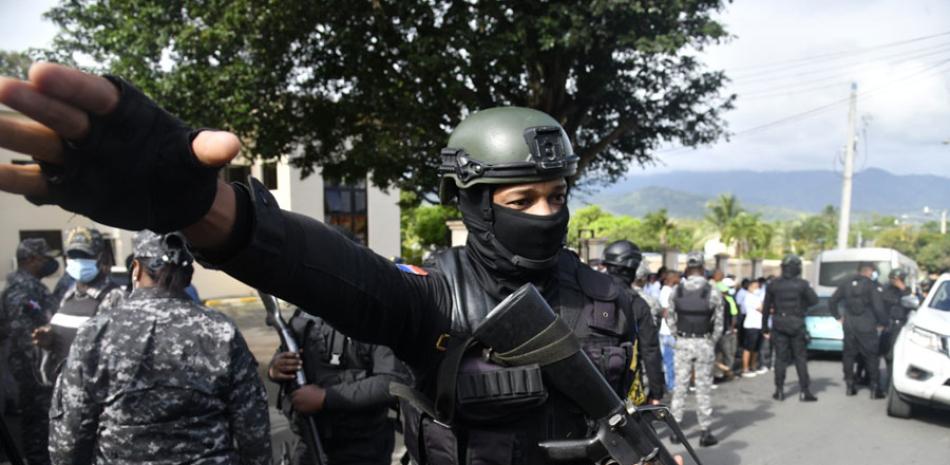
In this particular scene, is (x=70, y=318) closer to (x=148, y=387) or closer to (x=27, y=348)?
(x=27, y=348)

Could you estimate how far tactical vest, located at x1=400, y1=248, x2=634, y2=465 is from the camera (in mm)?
1488

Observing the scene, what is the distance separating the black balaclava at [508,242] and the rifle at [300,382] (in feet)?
5.01

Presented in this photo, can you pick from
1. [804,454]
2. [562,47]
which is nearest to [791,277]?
[804,454]

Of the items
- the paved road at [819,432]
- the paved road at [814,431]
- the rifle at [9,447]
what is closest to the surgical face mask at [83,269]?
the paved road at [814,431]

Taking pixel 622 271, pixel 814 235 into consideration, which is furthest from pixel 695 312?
pixel 814 235

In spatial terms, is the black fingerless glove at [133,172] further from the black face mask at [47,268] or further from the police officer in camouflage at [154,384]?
the black face mask at [47,268]

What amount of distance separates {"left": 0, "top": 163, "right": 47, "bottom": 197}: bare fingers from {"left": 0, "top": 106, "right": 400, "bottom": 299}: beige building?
15.2m

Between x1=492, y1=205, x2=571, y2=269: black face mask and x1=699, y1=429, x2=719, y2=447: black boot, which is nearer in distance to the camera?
x1=492, y1=205, x2=571, y2=269: black face mask

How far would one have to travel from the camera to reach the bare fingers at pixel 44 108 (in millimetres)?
687

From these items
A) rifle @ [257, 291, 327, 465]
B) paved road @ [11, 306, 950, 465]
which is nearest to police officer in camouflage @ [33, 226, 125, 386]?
rifle @ [257, 291, 327, 465]

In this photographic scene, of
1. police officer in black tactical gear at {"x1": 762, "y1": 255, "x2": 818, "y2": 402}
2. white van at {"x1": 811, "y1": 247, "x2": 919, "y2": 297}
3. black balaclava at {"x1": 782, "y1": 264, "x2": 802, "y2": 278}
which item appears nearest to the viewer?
police officer in black tactical gear at {"x1": 762, "y1": 255, "x2": 818, "y2": 402}

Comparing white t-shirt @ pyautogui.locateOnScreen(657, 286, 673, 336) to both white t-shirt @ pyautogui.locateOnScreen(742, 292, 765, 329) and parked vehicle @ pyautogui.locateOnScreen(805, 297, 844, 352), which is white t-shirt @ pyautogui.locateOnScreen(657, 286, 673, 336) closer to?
white t-shirt @ pyautogui.locateOnScreen(742, 292, 765, 329)

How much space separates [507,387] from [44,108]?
1.09 metres

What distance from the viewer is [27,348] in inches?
169
